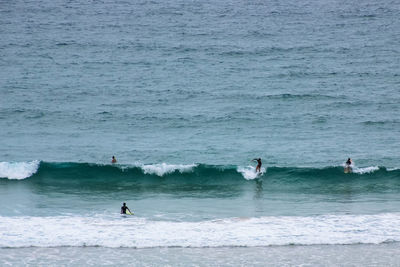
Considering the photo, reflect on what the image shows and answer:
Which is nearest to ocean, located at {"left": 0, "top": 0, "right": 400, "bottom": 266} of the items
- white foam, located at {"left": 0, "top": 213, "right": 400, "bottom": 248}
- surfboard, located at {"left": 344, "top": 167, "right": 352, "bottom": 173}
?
white foam, located at {"left": 0, "top": 213, "right": 400, "bottom": 248}

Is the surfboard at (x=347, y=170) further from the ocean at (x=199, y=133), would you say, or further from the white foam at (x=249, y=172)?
the white foam at (x=249, y=172)

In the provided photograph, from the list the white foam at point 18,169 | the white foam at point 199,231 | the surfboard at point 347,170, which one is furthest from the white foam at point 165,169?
the surfboard at point 347,170

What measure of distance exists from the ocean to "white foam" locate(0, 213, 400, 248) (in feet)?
0.23

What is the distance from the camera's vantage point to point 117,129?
29.5 m

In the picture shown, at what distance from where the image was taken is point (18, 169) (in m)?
24.5

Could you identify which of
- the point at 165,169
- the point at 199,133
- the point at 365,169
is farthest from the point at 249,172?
the point at 199,133

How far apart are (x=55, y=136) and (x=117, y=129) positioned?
10.5 ft

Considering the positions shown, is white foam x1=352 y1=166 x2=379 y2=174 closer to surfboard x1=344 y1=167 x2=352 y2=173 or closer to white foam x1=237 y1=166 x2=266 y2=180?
surfboard x1=344 y1=167 x2=352 y2=173

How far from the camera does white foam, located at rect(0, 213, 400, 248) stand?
1678cm

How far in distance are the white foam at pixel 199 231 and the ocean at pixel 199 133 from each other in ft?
0.23

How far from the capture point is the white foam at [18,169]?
953 inches

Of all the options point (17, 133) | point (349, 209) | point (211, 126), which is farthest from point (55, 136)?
point (349, 209)

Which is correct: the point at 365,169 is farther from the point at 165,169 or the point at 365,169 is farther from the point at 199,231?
the point at 199,231

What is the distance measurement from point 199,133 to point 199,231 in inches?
456
